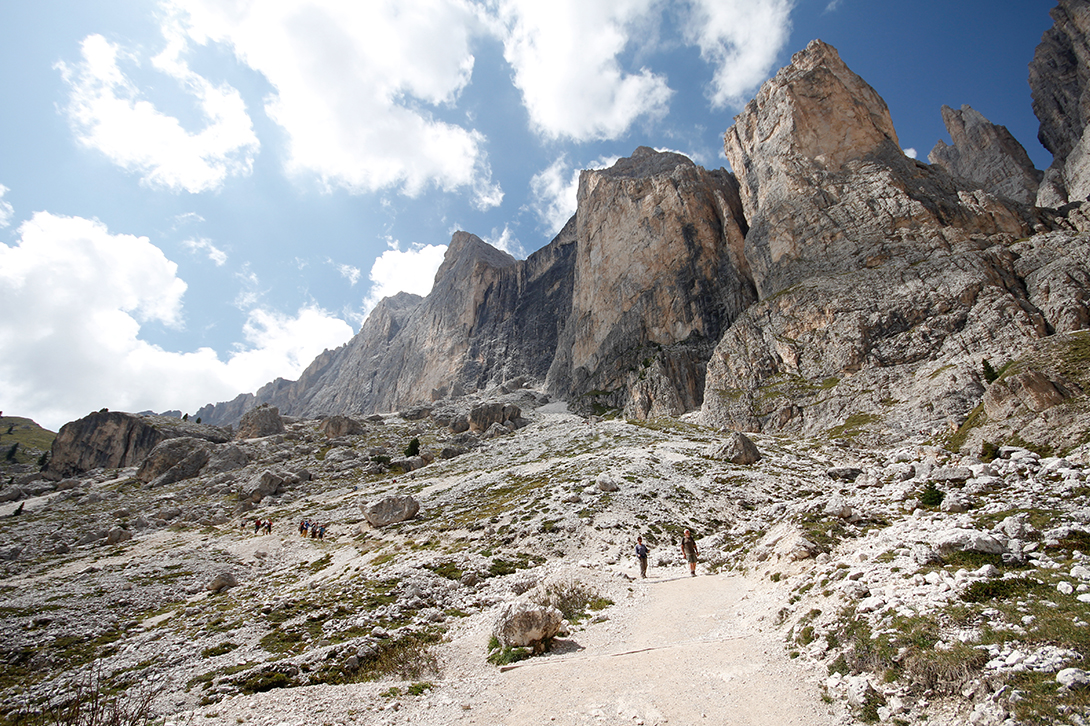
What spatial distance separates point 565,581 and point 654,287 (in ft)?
323

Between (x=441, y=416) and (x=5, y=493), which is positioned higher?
(x=441, y=416)

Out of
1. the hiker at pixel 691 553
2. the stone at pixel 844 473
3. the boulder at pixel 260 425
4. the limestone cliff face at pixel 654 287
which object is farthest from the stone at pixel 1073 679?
the boulder at pixel 260 425

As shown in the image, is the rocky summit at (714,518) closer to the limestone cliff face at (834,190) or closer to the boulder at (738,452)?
the boulder at (738,452)

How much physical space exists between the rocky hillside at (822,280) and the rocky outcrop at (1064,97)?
2.23ft

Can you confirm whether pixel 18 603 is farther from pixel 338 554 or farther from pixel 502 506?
pixel 502 506

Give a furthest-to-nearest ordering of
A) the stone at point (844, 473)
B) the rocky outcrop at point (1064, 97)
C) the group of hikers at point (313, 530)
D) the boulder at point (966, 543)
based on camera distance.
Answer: the rocky outcrop at point (1064, 97), the group of hikers at point (313, 530), the stone at point (844, 473), the boulder at point (966, 543)

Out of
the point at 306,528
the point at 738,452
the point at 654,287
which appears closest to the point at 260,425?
the point at 306,528

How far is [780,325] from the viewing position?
2763 inches

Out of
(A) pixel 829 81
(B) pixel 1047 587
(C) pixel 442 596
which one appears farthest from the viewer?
(A) pixel 829 81

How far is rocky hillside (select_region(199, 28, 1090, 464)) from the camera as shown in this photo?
163ft

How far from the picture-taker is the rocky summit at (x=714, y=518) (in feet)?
31.4

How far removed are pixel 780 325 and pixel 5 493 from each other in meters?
110

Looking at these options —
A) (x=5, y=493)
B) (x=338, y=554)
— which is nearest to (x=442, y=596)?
(x=338, y=554)

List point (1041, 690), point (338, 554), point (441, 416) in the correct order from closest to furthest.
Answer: point (1041, 690), point (338, 554), point (441, 416)
